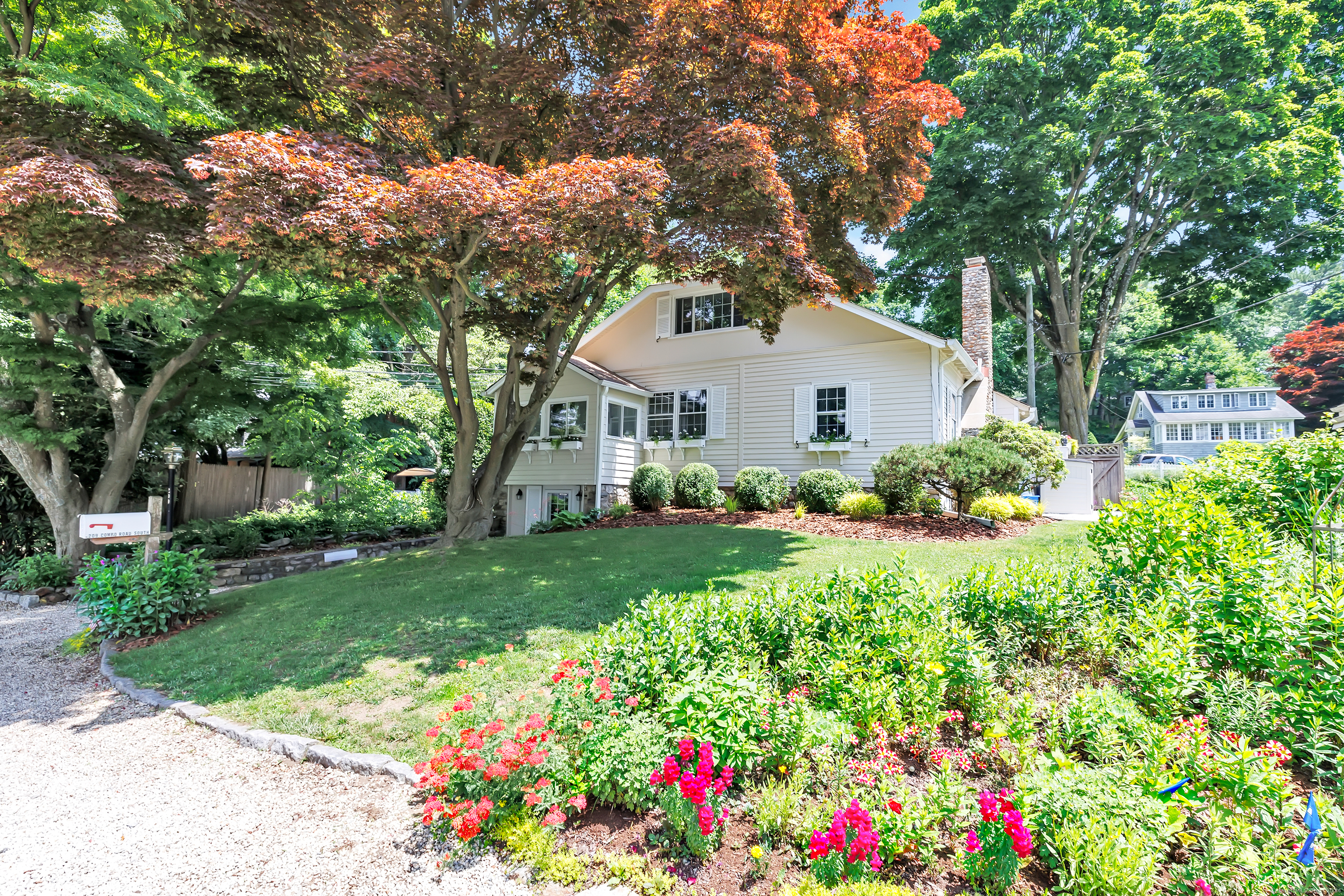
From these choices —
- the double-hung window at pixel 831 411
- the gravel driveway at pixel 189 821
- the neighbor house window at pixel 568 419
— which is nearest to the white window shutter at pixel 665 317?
the neighbor house window at pixel 568 419

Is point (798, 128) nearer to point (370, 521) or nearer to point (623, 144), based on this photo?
point (623, 144)

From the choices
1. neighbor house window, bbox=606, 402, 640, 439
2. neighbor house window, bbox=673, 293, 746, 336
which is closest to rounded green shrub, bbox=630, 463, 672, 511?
neighbor house window, bbox=606, 402, 640, 439

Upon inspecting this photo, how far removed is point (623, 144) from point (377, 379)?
13.8m

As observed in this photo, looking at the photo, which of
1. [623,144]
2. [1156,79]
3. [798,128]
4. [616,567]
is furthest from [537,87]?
[1156,79]

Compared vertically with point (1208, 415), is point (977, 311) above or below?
above

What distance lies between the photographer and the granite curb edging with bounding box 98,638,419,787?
360cm

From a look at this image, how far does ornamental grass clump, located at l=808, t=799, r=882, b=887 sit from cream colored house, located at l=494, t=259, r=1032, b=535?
39.0 ft

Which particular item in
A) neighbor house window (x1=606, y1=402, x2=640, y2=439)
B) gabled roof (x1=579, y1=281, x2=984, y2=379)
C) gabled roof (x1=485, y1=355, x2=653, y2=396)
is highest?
gabled roof (x1=579, y1=281, x2=984, y2=379)

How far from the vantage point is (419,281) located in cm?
834

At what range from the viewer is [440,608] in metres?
6.73

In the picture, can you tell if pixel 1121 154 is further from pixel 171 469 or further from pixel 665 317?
pixel 171 469

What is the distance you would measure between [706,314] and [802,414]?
384 cm

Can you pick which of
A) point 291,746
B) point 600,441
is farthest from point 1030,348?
point 291,746

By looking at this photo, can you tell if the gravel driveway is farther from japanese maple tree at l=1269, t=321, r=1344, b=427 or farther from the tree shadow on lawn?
japanese maple tree at l=1269, t=321, r=1344, b=427
